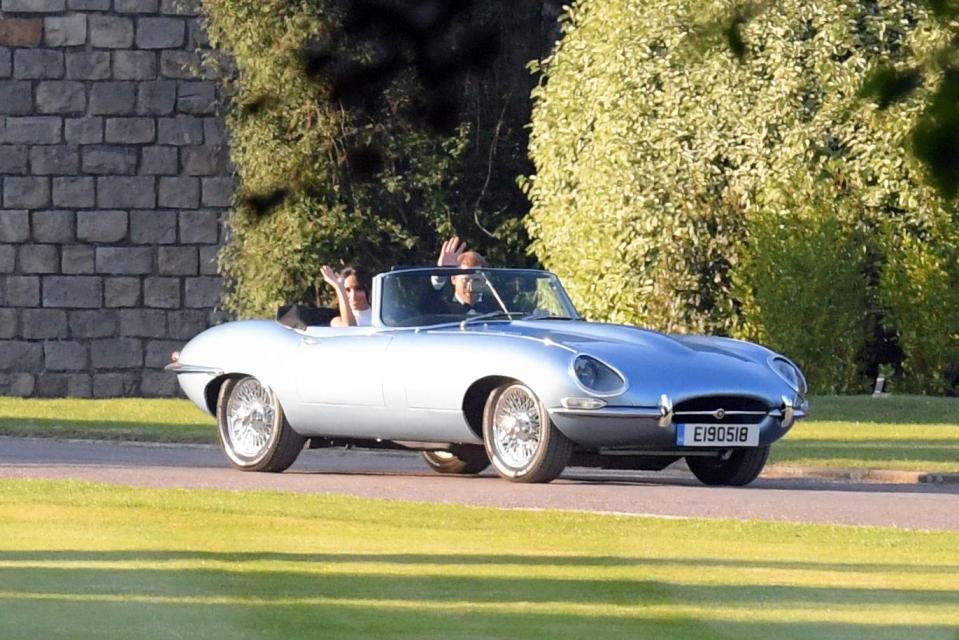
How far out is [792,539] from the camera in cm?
998

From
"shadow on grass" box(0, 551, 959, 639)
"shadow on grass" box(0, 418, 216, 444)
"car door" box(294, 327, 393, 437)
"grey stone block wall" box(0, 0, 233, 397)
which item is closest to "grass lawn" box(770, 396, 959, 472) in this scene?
"car door" box(294, 327, 393, 437)

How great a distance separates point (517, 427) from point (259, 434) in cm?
207

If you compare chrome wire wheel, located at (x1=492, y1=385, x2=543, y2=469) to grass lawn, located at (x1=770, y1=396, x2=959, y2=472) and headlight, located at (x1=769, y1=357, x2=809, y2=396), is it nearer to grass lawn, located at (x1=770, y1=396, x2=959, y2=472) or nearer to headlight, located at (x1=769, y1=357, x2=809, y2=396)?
headlight, located at (x1=769, y1=357, x2=809, y2=396)

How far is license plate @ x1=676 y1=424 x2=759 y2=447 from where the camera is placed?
12.5 m

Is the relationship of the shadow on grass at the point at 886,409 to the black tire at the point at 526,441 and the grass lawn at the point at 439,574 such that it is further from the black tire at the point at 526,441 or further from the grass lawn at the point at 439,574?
the grass lawn at the point at 439,574

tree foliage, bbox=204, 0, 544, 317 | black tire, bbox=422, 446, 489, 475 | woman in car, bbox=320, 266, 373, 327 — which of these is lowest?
black tire, bbox=422, 446, 489, 475

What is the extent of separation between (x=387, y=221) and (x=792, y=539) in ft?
57.2

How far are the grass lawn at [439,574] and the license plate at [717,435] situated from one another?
5.55 feet

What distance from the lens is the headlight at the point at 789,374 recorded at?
13125 mm

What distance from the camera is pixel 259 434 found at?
1409cm

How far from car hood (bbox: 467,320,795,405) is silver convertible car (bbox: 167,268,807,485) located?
1 cm

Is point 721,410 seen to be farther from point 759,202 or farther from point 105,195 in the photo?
point 105,195

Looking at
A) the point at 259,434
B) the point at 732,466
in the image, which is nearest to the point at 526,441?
the point at 732,466

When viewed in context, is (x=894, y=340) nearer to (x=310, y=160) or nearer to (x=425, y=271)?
(x=425, y=271)
